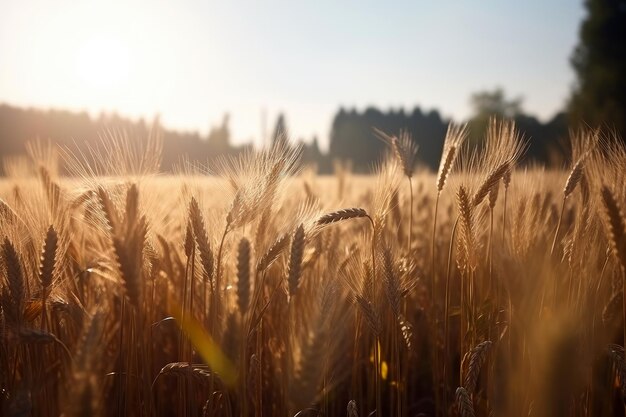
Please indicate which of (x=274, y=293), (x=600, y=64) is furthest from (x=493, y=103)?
(x=274, y=293)

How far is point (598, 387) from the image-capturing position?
2061mm

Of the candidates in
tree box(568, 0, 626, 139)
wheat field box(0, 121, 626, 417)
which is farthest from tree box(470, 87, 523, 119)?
wheat field box(0, 121, 626, 417)

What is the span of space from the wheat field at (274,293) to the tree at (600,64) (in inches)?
1020

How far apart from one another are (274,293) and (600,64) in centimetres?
2878

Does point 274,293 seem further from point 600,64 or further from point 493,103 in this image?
point 493,103

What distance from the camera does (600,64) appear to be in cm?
2597

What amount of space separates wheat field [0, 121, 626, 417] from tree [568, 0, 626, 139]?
1020 inches

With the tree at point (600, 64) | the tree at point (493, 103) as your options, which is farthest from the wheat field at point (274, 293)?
the tree at point (493, 103)

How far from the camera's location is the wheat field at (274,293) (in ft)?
4.39

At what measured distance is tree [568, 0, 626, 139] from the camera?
25.0 m

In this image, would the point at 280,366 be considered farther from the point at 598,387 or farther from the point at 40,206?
the point at 598,387

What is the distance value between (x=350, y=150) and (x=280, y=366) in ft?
180

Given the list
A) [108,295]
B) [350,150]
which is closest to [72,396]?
[108,295]

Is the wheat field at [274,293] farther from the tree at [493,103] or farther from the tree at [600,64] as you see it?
the tree at [493,103]
